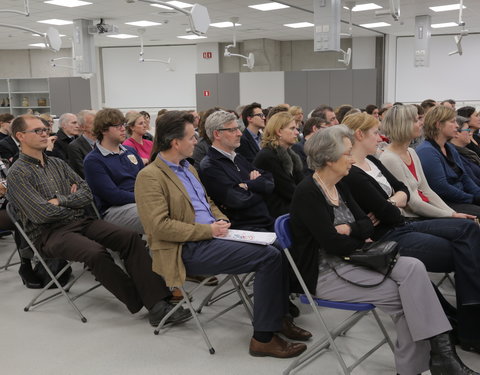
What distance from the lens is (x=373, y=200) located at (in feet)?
8.94

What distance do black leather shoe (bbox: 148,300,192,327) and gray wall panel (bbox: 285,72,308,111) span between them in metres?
11.4

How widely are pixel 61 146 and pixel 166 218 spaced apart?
3.17 meters

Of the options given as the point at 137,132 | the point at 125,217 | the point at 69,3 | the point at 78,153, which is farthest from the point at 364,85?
the point at 125,217

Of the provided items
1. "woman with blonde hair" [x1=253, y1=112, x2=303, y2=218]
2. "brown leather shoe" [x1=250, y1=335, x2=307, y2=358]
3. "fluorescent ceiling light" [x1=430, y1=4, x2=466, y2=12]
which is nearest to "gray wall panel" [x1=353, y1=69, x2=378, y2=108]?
"fluorescent ceiling light" [x1=430, y1=4, x2=466, y2=12]

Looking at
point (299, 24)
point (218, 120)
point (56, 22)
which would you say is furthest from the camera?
point (299, 24)

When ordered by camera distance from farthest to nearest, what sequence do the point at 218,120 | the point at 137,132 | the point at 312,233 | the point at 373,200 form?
the point at 137,132
the point at 218,120
the point at 373,200
the point at 312,233

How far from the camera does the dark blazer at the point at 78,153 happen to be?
462cm

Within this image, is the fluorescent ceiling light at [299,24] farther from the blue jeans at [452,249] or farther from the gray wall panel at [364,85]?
the blue jeans at [452,249]

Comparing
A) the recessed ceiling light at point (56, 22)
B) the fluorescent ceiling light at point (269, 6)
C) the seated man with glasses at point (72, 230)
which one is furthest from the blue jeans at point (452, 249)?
the recessed ceiling light at point (56, 22)

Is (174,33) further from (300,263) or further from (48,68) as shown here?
(300,263)

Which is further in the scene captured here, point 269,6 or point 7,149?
point 269,6

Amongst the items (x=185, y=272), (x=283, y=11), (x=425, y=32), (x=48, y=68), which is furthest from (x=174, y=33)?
(x=185, y=272)

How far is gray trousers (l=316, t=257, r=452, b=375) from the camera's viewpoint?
7.13ft

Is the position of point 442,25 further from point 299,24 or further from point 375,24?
point 299,24
